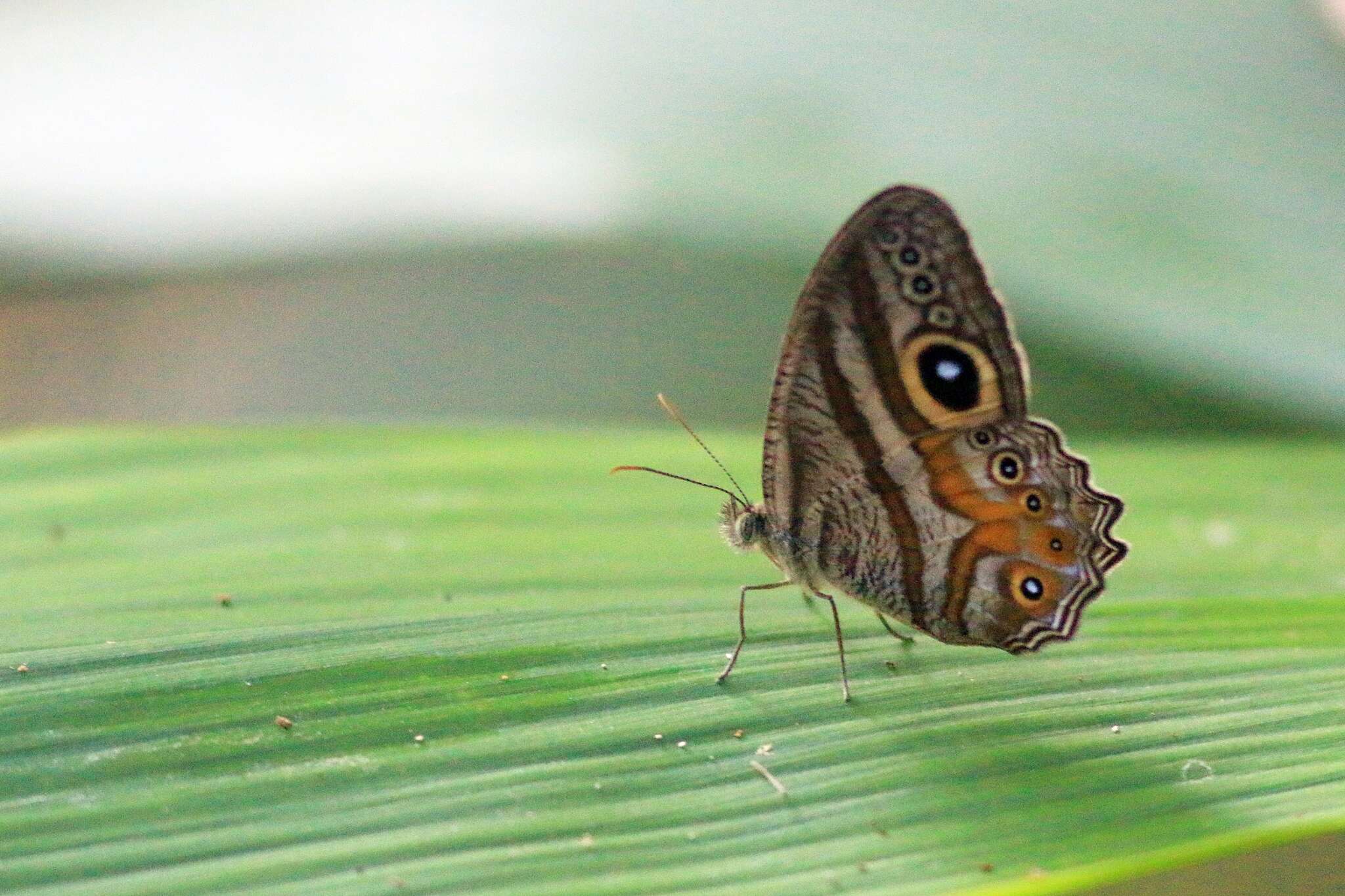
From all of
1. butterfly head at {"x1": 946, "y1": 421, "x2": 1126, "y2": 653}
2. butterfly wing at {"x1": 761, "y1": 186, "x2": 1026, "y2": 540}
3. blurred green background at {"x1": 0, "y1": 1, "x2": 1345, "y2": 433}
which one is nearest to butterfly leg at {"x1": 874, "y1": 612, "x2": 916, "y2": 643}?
butterfly head at {"x1": 946, "y1": 421, "x2": 1126, "y2": 653}

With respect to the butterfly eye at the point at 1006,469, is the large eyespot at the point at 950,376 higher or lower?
higher

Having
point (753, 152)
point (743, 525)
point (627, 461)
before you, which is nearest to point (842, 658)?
point (743, 525)

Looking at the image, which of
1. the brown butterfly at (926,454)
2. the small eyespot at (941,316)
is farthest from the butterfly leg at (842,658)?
the small eyespot at (941,316)

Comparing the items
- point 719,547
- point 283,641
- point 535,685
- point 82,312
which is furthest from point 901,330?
point 82,312

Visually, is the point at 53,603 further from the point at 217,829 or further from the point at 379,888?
the point at 379,888

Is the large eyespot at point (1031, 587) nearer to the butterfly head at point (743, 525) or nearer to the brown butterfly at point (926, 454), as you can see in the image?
the brown butterfly at point (926, 454)

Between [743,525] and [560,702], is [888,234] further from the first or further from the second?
[560,702]

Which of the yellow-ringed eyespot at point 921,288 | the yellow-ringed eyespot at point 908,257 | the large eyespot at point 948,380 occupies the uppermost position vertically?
the yellow-ringed eyespot at point 908,257

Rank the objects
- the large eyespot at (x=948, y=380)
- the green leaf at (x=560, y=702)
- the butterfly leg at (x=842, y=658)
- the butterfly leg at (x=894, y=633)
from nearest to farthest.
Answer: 1. the green leaf at (x=560, y=702)
2. the butterfly leg at (x=842, y=658)
3. the large eyespot at (x=948, y=380)
4. the butterfly leg at (x=894, y=633)
